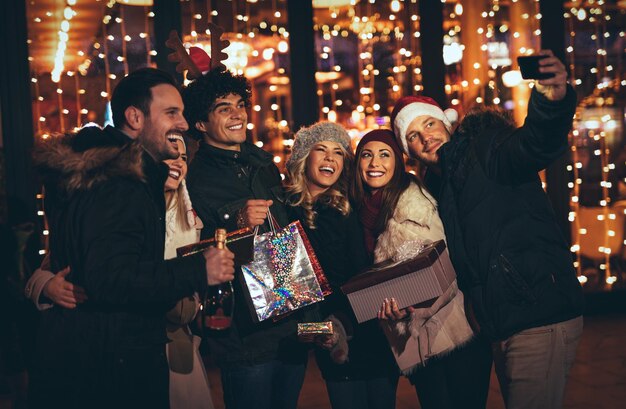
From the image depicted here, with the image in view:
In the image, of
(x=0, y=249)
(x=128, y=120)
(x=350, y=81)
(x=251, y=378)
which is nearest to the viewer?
(x=128, y=120)

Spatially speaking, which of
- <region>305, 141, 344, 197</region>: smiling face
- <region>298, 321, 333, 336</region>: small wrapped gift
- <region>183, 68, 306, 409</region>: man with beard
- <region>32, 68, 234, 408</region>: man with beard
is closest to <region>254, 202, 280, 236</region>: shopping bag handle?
<region>183, 68, 306, 409</region>: man with beard

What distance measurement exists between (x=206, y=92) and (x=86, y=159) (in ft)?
3.64

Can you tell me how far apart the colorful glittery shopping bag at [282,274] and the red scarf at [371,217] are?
0.39m

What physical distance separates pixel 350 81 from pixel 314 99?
2.09ft

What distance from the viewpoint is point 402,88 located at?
22.5 ft

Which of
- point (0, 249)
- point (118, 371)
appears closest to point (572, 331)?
point (118, 371)

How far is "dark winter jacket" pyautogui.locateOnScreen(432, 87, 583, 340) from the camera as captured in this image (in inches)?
109

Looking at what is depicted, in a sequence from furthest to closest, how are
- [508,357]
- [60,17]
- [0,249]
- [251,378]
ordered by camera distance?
[60,17]
[0,249]
[251,378]
[508,357]

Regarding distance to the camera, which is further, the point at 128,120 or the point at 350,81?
the point at 350,81

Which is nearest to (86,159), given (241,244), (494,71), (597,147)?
(241,244)

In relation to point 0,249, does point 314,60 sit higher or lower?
higher

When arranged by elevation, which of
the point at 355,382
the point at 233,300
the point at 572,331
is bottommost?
the point at 355,382

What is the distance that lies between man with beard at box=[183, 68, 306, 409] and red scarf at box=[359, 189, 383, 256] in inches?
16.4

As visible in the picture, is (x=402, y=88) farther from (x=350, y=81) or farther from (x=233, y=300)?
(x=233, y=300)
